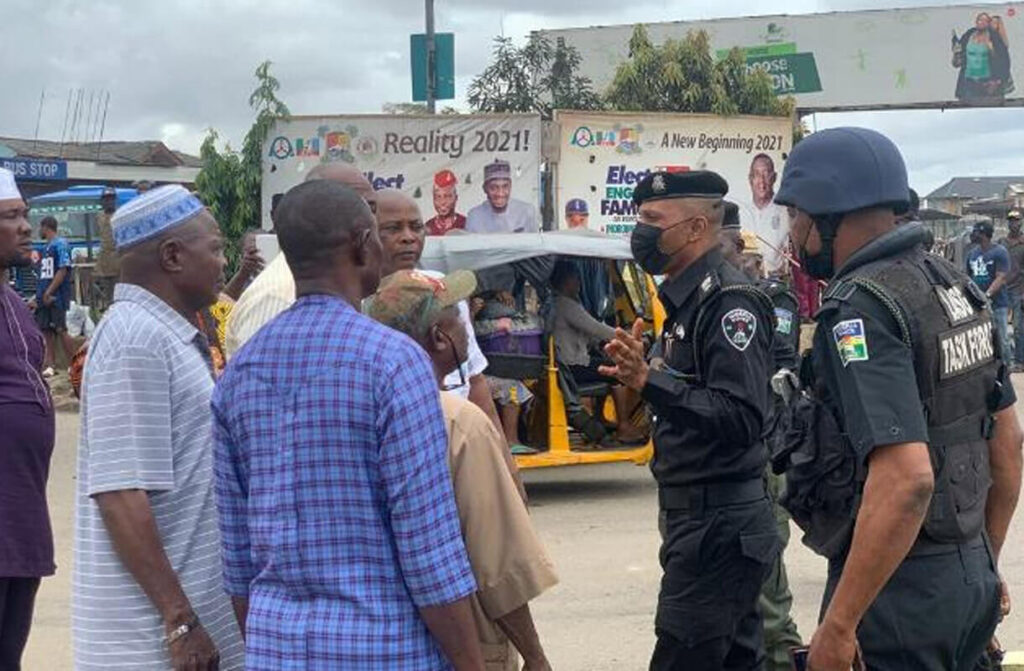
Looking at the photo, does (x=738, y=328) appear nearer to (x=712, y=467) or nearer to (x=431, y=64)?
(x=712, y=467)

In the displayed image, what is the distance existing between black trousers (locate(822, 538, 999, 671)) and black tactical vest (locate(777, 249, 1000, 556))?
0.07 m

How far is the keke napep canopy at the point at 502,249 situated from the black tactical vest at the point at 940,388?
5.74 m

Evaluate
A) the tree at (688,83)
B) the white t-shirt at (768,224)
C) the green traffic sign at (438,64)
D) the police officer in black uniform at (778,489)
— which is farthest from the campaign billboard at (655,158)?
the police officer in black uniform at (778,489)

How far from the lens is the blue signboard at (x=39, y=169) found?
3157 centimetres

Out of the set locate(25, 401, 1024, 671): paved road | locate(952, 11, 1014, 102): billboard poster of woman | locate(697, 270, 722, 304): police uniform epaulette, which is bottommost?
locate(25, 401, 1024, 671): paved road

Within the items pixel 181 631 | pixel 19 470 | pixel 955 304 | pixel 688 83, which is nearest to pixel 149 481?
pixel 181 631

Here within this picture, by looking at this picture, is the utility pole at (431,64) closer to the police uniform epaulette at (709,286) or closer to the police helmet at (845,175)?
the police uniform epaulette at (709,286)

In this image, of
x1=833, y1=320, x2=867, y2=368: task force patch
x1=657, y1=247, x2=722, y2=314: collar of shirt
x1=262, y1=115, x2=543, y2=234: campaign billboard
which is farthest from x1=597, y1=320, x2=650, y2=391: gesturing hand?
x1=262, y1=115, x2=543, y2=234: campaign billboard

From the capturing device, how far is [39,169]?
3222 cm

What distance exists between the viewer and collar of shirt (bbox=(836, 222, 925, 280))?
291 centimetres

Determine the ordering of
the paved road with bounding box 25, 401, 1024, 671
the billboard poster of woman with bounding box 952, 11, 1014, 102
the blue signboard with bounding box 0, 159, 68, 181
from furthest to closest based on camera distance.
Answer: the blue signboard with bounding box 0, 159, 68, 181 < the billboard poster of woman with bounding box 952, 11, 1014, 102 < the paved road with bounding box 25, 401, 1024, 671

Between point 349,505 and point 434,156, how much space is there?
14195mm

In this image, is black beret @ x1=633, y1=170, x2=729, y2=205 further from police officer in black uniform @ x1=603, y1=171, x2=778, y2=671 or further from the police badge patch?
the police badge patch

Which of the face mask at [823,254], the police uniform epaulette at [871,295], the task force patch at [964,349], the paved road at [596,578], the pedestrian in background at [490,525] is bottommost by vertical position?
the paved road at [596,578]
